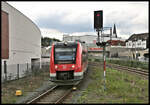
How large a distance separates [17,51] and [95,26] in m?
12.4

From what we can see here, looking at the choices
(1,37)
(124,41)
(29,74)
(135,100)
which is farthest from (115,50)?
(135,100)

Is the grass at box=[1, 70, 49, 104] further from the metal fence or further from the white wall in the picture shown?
the white wall

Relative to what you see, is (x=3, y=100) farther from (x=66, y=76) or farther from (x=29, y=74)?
(x=29, y=74)

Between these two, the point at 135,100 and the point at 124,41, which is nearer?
the point at 135,100

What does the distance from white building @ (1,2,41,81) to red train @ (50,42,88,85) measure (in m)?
5.89

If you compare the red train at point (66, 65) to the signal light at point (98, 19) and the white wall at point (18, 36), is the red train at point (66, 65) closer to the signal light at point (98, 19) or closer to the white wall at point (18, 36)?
the signal light at point (98, 19)

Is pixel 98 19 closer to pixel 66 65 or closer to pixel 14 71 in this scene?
pixel 66 65

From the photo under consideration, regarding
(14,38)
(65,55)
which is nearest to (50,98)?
(65,55)

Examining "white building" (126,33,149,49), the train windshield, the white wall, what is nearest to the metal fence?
the white wall

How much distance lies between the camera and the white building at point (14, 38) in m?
17.2

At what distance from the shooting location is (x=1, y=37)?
16219 millimetres

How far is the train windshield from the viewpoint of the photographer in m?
12.4

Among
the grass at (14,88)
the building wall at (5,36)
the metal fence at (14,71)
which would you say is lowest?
the grass at (14,88)

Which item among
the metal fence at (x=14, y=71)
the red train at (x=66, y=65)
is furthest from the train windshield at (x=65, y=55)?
the metal fence at (x=14, y=71)
